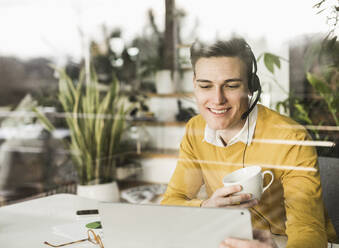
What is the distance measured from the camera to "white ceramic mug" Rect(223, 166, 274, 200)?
1242 millimetres

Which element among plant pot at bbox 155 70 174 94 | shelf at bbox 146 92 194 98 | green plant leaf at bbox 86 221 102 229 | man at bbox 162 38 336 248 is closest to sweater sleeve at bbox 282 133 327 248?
man at bbox 162 38 336 248

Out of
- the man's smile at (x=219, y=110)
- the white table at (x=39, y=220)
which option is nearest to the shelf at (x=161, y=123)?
the man's smile at (x=219, y=110)

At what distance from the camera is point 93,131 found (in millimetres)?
2934

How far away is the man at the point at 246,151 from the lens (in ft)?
4.16

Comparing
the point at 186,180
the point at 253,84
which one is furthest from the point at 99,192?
the point at 253,84

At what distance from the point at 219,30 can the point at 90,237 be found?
40.3 inches

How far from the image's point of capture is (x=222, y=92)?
1.36 meters

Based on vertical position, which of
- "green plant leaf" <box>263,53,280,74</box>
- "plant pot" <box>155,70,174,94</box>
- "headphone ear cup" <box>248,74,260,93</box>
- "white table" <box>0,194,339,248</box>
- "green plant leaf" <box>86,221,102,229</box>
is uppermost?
"green plant leaf" <box>263,53,280,74</box>

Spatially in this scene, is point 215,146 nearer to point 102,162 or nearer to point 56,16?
point 102,162

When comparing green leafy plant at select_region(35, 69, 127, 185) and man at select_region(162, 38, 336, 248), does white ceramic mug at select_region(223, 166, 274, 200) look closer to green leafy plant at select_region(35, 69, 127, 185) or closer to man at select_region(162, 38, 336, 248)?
man at select_region(162, 38, 336, 248)

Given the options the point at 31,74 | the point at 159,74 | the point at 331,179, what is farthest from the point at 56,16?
the point at 331,179

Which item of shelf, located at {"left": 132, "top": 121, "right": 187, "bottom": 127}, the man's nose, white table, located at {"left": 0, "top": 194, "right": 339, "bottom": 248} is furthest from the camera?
shelf, located at {"left": 132, "top": 121, "right": 187, "bottom": 127}

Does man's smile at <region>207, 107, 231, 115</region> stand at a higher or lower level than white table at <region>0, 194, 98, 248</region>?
higher

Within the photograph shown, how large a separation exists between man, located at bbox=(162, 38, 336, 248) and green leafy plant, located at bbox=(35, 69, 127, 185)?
1543mm
